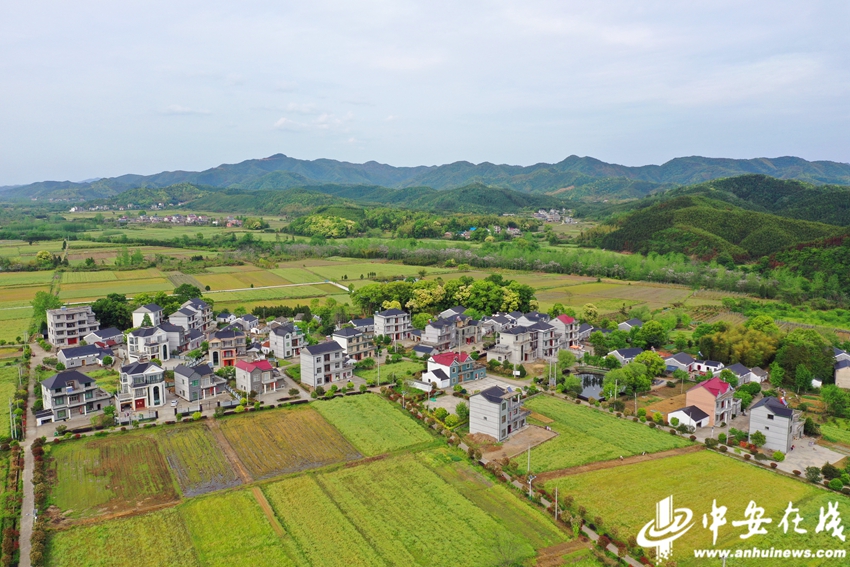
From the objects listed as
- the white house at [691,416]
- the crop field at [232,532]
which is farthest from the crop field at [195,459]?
the white house at [691,416]

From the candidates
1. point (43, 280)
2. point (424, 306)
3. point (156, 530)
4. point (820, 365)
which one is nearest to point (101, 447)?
point (156, 530)

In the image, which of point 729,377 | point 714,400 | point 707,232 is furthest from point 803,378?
point 707,232

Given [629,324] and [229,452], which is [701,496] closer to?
[229,452]

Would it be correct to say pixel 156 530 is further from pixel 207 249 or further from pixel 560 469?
pixel 207 249

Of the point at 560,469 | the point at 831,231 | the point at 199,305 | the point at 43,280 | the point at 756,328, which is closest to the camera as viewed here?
the point at 560,469

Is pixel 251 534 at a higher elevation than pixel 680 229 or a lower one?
lower

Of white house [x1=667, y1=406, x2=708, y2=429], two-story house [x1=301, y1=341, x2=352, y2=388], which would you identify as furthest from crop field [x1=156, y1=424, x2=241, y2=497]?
white house [x1=667, y1=406, x2=708, y2=429]

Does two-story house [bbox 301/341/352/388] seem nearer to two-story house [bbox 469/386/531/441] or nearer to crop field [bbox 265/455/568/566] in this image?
two-story house [bbox 469/386/531/441]

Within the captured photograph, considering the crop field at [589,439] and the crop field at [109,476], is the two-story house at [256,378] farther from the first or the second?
the crop field at [589,439]
